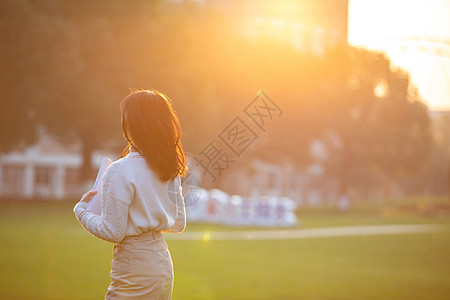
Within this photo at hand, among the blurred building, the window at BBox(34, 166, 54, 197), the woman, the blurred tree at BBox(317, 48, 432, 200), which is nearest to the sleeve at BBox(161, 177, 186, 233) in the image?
the woman

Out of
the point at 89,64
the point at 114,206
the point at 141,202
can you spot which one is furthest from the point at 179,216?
the point at 89,64

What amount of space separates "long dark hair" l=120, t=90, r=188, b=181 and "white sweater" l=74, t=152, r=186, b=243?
51 mm

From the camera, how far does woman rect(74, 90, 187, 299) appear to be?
9.96 feet

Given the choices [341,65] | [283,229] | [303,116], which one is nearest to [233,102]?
[303,116]

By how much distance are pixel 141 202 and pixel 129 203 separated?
67mm

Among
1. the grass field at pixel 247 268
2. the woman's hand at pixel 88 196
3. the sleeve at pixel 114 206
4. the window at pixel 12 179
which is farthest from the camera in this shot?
the window at pixel 12 179

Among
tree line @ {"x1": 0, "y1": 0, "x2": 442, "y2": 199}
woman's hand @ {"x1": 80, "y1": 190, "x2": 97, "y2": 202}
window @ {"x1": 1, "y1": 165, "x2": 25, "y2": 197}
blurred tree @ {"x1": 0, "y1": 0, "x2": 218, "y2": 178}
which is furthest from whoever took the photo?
window @ {"x1": 1, "y1": 165, "x2": 25, "y2": 197}

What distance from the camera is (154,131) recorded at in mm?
3135

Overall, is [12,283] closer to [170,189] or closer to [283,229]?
[170,189]

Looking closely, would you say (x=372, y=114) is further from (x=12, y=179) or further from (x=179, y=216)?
(x=179, y=216)

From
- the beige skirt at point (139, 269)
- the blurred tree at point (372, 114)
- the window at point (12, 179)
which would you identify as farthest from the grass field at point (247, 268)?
the window at point (12, 179)

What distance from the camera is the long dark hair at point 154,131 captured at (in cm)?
312

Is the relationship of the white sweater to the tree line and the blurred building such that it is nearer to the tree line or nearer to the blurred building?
the tree line

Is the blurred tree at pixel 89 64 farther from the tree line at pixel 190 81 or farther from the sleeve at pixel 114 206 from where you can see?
the sleeve at pixel 114 206
